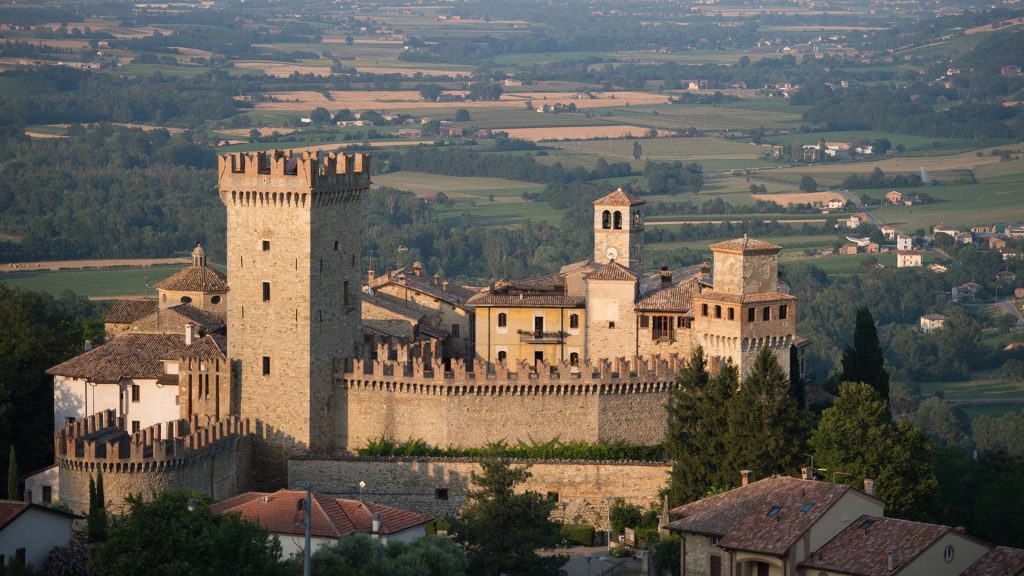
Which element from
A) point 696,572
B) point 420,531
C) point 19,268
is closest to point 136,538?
point 420,531

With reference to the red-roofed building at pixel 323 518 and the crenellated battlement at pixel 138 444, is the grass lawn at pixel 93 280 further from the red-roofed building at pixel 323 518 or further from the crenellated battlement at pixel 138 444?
the red-roofed building at pixel 323 518

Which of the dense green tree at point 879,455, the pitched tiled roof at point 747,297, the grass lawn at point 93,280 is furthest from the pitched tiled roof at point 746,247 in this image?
the grass lawn at point 93,280

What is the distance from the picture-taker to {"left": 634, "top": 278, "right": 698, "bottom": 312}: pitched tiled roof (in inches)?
2667

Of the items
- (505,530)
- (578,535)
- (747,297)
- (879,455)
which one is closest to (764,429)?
(879,455)

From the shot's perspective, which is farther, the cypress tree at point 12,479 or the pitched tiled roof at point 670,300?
the pitched tiled roof at point 670,300

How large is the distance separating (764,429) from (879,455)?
326cm

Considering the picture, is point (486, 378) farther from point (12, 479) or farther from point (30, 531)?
point (30, 531)

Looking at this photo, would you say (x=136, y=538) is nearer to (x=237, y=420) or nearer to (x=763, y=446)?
(x=237, y=420)

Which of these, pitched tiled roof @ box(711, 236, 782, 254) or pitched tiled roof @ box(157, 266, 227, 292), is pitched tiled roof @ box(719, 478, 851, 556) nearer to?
pitched tiled roof @ box(711, 236, 782, 254)

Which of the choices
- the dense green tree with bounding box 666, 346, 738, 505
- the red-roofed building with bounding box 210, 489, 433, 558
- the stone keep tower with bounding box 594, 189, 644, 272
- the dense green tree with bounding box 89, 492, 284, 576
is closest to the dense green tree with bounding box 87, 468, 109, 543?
the red-roofed building with bounding box 210, 489, 433, 558

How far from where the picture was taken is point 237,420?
63.0 metres

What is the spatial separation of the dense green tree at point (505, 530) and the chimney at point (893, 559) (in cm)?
890

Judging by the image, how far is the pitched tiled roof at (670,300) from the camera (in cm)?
6775

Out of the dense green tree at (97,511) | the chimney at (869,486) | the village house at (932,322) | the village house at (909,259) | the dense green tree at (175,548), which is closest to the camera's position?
the dense green tree at (175,548)
